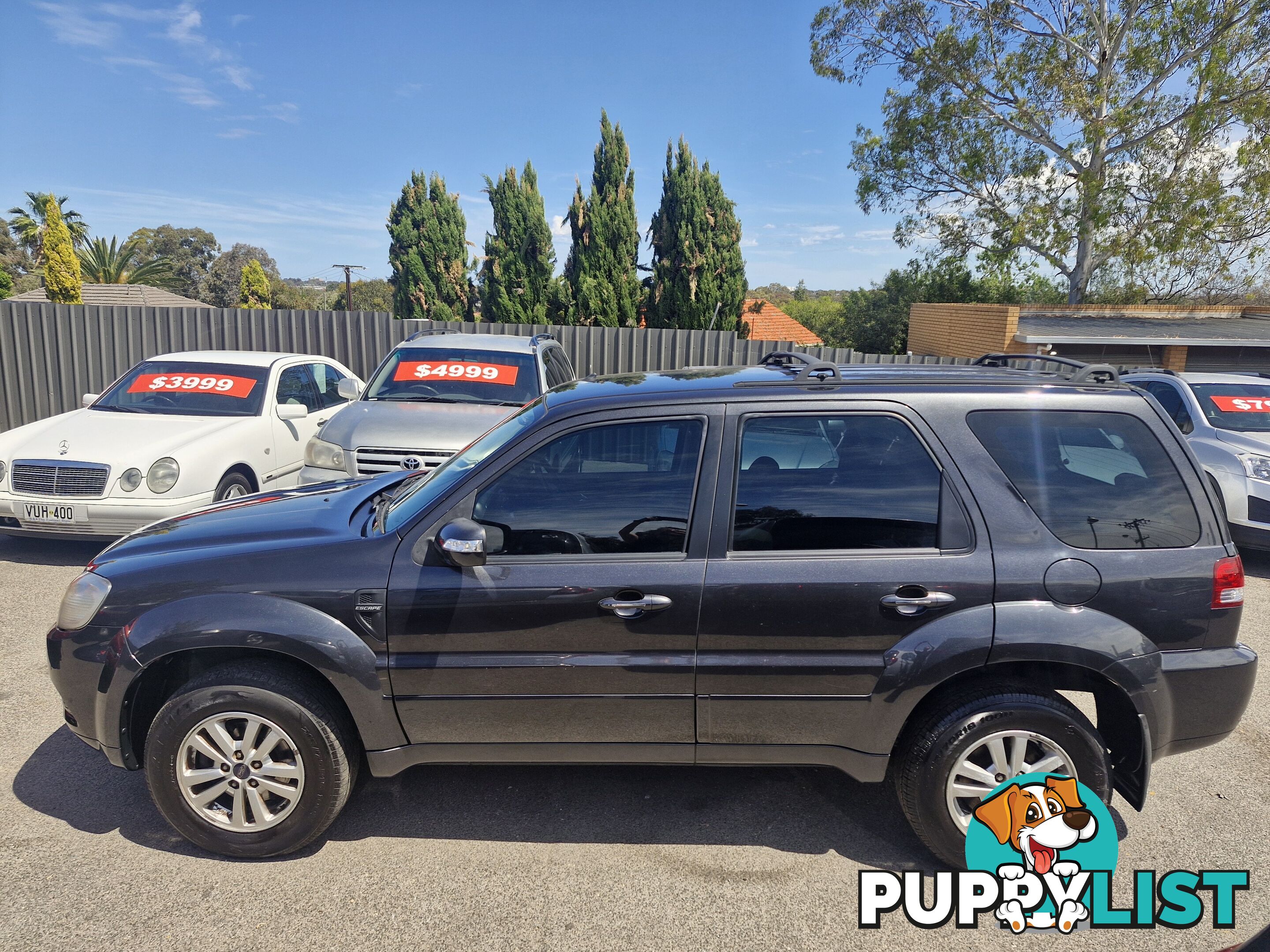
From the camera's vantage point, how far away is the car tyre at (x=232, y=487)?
6633mm

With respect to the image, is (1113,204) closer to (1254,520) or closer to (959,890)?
(1254,520)

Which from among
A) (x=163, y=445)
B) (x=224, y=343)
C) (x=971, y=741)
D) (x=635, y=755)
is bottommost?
(x=635, y=755)

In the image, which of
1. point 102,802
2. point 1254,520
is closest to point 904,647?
point 102,802

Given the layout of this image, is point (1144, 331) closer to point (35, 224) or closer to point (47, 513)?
point (47, 513)

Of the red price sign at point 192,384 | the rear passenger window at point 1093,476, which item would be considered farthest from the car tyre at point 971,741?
the red price sign at point 192,384

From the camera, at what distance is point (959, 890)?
9.45 ft

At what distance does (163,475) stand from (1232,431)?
9.57 meters

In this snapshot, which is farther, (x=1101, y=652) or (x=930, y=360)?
(x=930, y=360)

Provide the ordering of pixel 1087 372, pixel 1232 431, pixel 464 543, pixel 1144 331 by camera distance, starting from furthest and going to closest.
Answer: pixel 1144 331 → pixel 1232 431 → pixel 1087 372 → pixel 464 543

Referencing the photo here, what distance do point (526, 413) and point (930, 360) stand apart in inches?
470

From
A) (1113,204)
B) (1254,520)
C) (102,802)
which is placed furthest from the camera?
(1113,204)

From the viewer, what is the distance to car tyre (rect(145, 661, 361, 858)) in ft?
9.30

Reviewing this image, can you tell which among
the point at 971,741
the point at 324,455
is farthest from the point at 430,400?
the point at 971,741

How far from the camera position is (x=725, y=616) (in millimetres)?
2797
